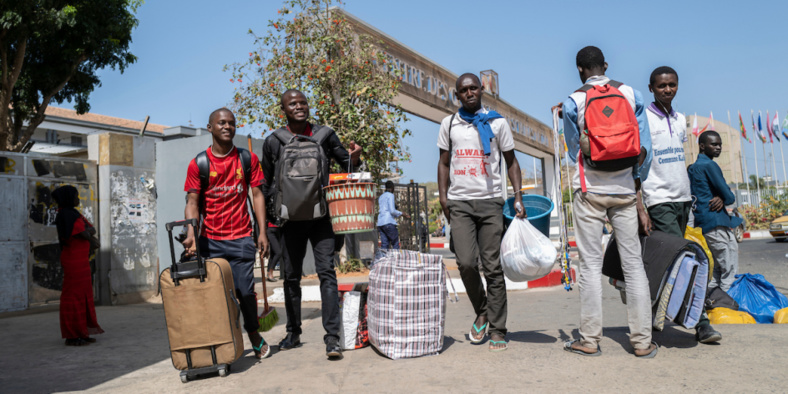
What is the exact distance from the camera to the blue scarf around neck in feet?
14.3

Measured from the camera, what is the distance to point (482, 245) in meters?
4.38

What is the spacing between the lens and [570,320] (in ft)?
18.8

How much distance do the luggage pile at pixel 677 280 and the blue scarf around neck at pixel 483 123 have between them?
136 centimetres

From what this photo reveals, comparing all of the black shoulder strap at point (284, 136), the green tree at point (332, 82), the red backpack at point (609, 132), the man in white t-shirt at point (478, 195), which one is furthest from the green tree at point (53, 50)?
the red backpack at point (609, 132)

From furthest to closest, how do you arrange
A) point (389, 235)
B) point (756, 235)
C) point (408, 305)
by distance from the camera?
point (756, 235) → point (389, 235) → point (408, 305)

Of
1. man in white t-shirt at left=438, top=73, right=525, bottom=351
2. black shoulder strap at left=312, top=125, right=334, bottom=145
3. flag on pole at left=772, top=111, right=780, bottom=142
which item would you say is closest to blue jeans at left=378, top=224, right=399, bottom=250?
black shoulder strap at left=312, top=125, right=334, bottom=145

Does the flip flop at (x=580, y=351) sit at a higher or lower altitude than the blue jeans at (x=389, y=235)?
lower

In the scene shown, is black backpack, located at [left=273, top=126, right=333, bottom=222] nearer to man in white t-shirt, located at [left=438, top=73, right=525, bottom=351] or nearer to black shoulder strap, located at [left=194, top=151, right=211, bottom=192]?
black shoulder strap, located at [left=194, top=151, right=211, bottom=192]

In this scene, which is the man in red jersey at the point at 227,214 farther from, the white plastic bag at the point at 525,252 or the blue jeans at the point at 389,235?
the blue jeans at the point at 389,235

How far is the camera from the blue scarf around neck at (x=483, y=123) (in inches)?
171

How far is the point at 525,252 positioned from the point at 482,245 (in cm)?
39

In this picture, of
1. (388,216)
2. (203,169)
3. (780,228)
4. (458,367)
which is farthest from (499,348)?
(780,228)

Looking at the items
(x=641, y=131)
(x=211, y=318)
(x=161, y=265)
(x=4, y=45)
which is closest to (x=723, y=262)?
(x=641, y=131)

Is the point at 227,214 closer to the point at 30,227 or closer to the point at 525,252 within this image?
the point at 525,252
